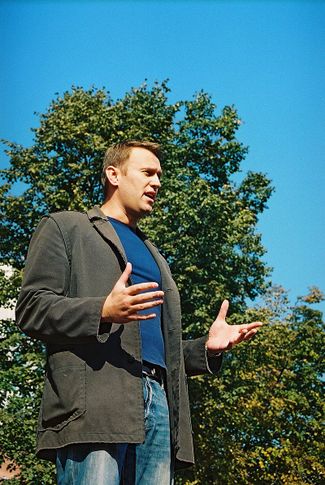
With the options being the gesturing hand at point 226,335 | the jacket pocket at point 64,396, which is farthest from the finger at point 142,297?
the gesturing hand at point 226,335

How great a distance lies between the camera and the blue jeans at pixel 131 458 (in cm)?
310

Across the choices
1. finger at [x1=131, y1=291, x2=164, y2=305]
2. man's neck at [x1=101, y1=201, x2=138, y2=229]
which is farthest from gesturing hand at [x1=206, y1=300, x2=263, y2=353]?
finger at [x1=131, y1=291, x2=164, y2=305]

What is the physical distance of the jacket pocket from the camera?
124 inches

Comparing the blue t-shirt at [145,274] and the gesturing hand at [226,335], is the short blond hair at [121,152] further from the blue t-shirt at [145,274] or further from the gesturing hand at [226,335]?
the gesturing hand at [226,335]

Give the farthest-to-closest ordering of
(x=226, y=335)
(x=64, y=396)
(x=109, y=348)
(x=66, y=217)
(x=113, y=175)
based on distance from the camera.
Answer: (x=113, y=175), (x=226, y=335), (x=66, y=217), (x=109, y=348), (x=64, y=396)

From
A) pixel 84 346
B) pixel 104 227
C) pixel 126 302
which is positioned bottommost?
pixel 84 346

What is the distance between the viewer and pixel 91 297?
327 cm

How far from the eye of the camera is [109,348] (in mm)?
3281

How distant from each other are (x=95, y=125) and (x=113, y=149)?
66.9ft

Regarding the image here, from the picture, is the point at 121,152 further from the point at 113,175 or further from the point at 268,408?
the point at 268,408

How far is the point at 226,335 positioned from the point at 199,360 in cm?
21

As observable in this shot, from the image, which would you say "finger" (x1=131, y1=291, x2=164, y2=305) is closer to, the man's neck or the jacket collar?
the jacket collar

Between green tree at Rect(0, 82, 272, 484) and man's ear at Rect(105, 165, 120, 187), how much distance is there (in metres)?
17.4

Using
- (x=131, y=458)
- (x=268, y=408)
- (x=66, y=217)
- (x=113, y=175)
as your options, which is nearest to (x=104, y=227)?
(x=66, y=217)
